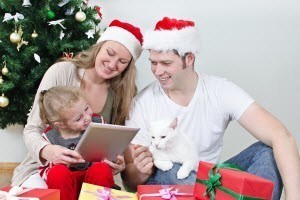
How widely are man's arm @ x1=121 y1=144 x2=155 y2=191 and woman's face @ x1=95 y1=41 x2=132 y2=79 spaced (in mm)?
354

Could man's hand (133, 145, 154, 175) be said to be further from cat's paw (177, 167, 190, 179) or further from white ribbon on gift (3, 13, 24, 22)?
white ribbon on gift (3, 13, 24, 22)

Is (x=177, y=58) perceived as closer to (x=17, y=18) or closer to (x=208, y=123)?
(x=208, y=123)

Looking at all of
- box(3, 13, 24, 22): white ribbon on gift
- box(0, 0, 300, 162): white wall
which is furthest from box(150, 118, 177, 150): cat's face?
box(0, 0, 300, 162): white wall

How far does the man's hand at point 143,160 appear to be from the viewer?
5.68 feet

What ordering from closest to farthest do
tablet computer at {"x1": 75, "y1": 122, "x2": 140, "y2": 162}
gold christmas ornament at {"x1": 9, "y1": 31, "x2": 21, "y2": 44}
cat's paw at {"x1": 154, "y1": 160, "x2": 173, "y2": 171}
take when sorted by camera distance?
tablet computer at {"x1": 75, "y1": 122, "x2": 140, "y2": 162}
cat's paw at {"x1": 154, "y1": 160, "x2": 173, "y2": 171}
gold christmas ornament at {"x1": 9, "y1": 31, "x2": 21, "y2": 44}

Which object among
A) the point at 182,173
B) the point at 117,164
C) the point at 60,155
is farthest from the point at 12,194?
the point at 182,173

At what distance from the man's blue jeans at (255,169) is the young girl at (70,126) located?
0.68ft

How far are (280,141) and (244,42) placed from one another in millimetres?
1573

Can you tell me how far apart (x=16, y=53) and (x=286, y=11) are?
1799 millimetres

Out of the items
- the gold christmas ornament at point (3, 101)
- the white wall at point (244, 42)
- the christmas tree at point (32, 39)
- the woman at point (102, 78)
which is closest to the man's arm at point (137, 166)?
the woman at point (102, 78)

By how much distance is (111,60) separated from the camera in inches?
76.8

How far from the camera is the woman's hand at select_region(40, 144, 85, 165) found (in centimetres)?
161

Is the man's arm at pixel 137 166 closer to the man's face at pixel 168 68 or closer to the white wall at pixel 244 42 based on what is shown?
the man's face at pixel 168 68

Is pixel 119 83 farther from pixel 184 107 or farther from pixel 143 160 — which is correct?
pixel 143 160
